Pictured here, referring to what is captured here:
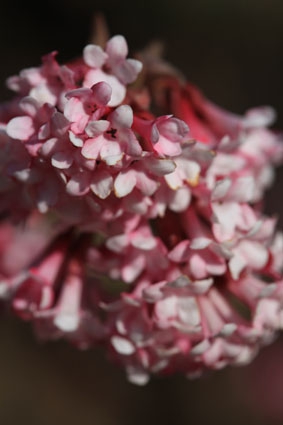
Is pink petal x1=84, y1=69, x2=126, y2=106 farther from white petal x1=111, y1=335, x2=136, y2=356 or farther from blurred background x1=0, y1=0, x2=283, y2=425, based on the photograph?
blurred background x1=0, y1=0, x2=283, y2=425

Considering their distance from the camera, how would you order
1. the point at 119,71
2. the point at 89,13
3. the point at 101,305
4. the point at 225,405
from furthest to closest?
the point at 89,13
the point at 225,405
the point at 101,305
the point at 119,71

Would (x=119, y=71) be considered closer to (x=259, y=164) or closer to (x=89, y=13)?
(x=259, y=164)

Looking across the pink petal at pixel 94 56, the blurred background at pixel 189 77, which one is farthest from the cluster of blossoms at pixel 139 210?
the blurred background at pixel 189 77

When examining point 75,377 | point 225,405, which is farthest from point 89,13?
point 225,405

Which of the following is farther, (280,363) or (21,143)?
(280,363)

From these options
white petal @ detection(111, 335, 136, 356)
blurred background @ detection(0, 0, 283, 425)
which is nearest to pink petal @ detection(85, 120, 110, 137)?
white petal @ detection(111, 335, 136, 356)

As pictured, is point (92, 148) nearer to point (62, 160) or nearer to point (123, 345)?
point (62, 160)

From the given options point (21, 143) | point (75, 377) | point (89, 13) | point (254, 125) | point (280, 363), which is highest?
point (21, 143)
